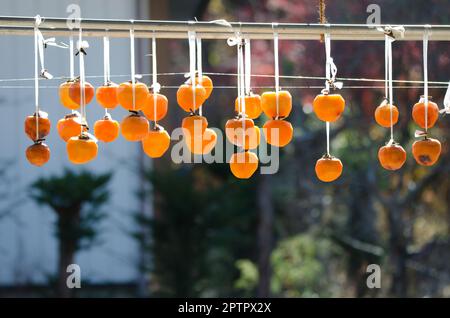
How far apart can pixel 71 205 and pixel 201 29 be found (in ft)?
14.3

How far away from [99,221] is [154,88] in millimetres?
4281

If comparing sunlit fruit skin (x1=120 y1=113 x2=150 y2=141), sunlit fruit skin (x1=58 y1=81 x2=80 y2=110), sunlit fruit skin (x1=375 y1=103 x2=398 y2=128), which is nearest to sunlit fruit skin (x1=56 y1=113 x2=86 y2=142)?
sunlit fruit skin (x1=58 y1=81 x2=80 y2=110)

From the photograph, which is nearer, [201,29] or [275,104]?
[201,29]

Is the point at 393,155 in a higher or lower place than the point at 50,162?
lower

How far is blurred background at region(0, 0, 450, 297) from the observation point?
7.21 m

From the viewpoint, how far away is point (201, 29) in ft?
9.43

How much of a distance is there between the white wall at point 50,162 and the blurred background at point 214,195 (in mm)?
11

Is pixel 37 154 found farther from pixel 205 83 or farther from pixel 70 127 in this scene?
pixel 205 83

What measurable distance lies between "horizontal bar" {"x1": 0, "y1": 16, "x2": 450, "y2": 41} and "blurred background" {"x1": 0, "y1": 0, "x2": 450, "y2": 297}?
4.03 m

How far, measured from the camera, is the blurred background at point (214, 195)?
284 inches

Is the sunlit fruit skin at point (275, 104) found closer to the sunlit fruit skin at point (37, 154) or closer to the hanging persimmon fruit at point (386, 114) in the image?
the hanging persimmon fruit at point (386, 114)

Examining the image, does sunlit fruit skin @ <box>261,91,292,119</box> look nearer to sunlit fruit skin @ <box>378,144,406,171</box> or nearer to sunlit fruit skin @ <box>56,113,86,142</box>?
sunlit fruit skin @ <box>378,144,406,171</box>

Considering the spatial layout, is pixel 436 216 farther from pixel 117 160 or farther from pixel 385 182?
pixel 117 160

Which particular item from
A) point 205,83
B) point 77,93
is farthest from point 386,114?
point 77,93
